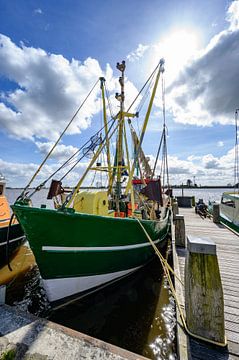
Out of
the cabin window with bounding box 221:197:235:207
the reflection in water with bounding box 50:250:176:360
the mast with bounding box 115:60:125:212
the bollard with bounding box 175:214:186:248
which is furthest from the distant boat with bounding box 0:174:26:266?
the cabin window with bounding box 221:197:235:207

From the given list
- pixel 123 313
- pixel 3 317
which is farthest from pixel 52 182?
pixel 123 313

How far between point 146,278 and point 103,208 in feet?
10.1

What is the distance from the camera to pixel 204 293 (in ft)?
9.56

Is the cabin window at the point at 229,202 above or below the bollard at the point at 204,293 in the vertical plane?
above

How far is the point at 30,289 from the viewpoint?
20.9 ft

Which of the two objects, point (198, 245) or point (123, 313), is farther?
point (123, 313)

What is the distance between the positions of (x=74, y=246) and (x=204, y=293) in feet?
10.2

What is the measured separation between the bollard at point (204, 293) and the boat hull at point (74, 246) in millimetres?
2596

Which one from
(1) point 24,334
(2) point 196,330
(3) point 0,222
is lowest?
(1) point 24,334

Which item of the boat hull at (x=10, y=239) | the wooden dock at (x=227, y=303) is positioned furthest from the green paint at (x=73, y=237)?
the boat hull at (x=10, y=239)

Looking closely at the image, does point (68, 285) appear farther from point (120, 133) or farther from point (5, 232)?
point (120, 133)

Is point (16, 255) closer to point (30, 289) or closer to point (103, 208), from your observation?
point (30, 289)

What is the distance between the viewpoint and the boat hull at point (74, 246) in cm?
436

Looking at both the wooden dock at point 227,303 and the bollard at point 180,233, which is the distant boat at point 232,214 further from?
the bollard at point 180,233
